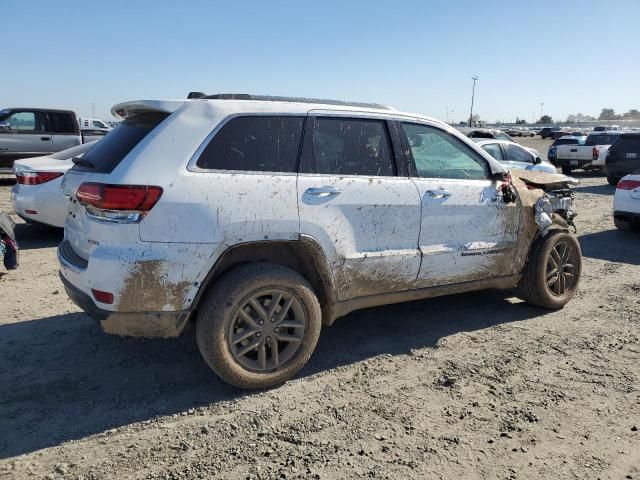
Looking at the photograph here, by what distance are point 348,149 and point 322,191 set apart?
0.46 metres

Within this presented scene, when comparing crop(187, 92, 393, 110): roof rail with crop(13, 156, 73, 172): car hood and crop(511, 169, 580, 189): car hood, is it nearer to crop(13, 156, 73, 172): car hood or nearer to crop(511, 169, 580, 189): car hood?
crop(511, 169, 580, 189): car hood

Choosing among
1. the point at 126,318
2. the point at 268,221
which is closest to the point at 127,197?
the point at 126,318

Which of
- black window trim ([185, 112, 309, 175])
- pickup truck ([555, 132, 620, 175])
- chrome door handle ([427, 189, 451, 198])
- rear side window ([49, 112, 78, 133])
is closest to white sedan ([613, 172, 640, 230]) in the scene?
chrome door handle ([427, 189, 451, 198])

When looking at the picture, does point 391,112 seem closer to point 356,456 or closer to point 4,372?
point 356,456

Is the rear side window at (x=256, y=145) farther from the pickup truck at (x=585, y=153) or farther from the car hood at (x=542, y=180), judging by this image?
the pickup truck at (x=585, y=153)

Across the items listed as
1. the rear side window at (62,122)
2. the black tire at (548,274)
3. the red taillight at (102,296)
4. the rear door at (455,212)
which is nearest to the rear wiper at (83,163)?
the red taillight at (102,296)

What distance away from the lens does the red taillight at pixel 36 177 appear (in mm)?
7137

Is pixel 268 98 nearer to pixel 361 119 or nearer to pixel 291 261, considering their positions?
pixel 361 119

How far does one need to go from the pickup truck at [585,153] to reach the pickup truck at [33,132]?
56.7 ft

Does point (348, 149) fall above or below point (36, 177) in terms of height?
above

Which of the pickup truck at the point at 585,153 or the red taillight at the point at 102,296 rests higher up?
the pickup truck at the point at 585,153

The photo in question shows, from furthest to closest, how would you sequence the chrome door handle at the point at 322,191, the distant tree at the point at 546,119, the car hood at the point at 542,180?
the distant tree at the point at 546,119 < the car hood at the point at 542,180 < the chrome door handle at the point at 322,191

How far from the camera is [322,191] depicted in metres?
3.52

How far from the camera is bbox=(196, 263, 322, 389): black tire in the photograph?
325cm
